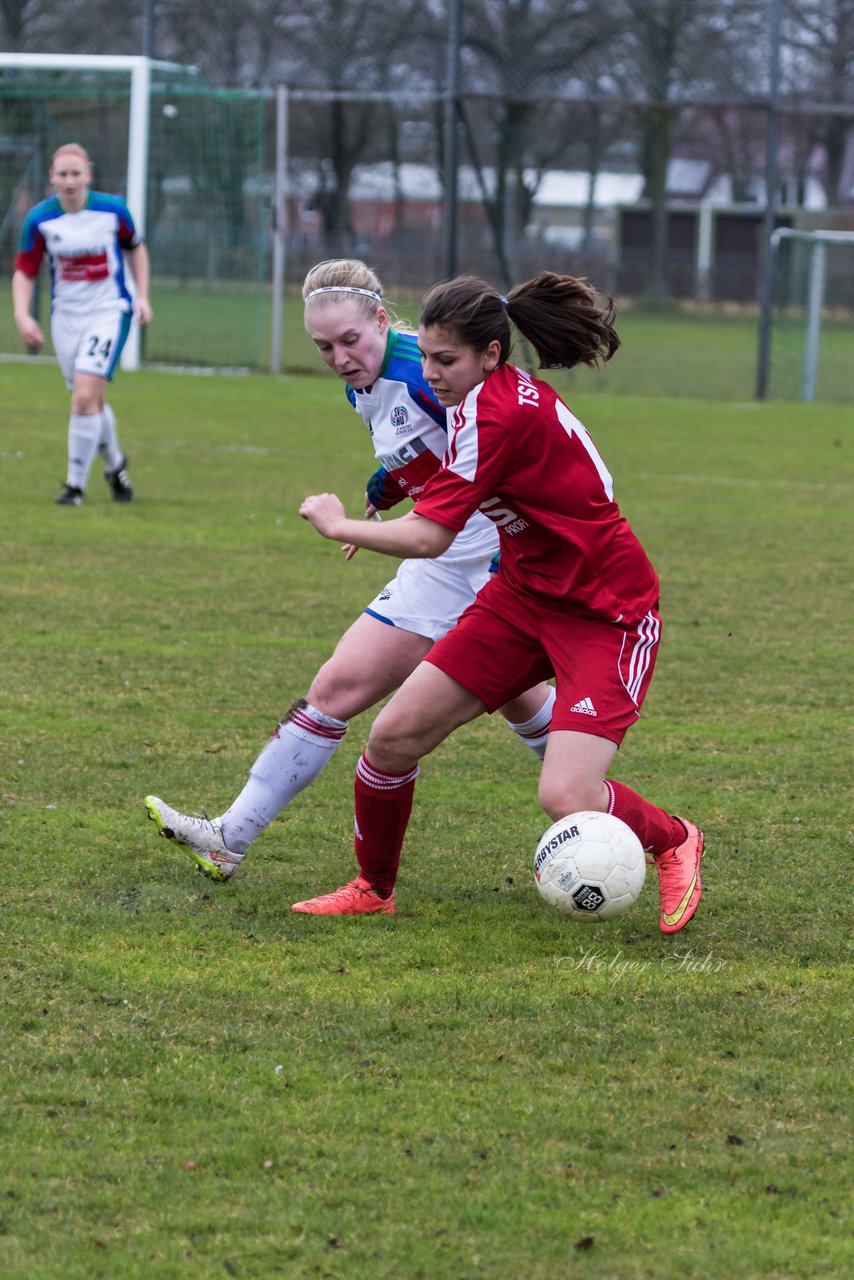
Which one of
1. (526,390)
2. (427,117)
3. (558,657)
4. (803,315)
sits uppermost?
(427,117)

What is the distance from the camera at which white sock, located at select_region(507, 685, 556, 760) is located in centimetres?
451

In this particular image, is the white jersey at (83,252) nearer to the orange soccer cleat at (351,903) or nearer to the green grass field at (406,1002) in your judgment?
the green grass field at (406,1002)

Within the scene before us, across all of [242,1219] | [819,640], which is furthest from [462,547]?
[819,640]

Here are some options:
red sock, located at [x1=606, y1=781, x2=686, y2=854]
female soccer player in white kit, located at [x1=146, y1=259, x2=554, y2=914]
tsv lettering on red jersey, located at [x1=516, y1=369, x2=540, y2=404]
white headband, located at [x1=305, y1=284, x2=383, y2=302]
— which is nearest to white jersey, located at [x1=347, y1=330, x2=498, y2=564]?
female soccer player in white kit, located at [x1=146, y1=259, x2=554, y2=914]

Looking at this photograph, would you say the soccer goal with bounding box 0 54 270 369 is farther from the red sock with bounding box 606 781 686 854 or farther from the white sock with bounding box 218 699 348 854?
the red sock with bounding box 606 781 686 854

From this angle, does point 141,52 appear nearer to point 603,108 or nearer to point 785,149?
point 603,108

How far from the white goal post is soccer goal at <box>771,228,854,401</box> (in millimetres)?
7323

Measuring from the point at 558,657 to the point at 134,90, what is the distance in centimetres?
1769

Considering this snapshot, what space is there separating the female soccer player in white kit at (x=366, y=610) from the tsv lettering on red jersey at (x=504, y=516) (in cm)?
32

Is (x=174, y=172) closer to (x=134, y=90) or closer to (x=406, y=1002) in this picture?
(x=134, y=90)

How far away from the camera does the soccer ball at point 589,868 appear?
369cm

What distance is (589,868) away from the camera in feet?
12.1

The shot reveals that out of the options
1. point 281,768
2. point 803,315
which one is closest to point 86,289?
point 281,768

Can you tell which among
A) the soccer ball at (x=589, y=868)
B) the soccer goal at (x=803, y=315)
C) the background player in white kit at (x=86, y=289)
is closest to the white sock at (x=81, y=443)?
the background player in white kit at (x=86, y=289)
